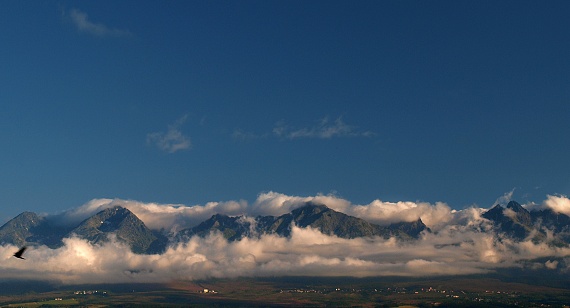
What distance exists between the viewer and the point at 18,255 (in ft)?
266

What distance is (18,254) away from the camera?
81625 millimetres

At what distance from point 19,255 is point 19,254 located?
1.14 feet

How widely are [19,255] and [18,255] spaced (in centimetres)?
38

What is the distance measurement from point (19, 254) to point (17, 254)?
697 mm

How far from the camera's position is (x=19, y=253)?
81.2 meters

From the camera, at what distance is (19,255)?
81500 millimetres

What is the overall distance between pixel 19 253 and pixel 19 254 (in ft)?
2.35

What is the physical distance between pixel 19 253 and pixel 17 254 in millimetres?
267

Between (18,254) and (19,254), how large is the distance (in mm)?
196

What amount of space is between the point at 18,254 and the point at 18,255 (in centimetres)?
54

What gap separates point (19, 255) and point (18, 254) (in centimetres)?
25
